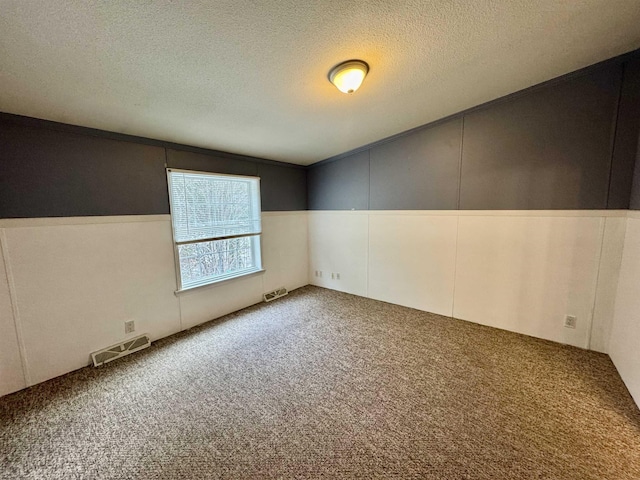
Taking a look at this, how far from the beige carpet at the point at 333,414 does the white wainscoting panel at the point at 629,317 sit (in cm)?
13

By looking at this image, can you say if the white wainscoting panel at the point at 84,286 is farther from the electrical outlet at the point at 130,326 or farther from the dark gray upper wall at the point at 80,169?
the dark gray upper wall at the point at 80,169

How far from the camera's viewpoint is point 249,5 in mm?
1244

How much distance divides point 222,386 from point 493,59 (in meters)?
3.41

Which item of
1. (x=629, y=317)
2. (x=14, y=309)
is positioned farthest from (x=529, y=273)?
(x=14, y=309)

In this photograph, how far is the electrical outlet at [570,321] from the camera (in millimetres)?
2363

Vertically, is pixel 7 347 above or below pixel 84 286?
below

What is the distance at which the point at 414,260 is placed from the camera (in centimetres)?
333

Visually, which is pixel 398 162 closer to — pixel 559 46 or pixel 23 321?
pixel 559 46

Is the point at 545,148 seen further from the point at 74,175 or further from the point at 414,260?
the point at 74,175

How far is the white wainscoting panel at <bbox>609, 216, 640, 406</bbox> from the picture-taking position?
5.70ft

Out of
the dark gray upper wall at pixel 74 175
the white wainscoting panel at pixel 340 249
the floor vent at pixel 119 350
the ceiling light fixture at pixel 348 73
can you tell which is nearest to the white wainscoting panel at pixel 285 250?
the white wainscoting panel at pixel 340 249

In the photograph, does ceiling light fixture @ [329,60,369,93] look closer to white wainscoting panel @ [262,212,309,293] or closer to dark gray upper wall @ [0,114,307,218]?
dark gray upper wall @ [0,114,307,218]

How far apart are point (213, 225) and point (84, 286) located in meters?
1.36

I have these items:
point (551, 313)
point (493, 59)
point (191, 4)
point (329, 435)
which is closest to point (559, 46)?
point (493, 59)
